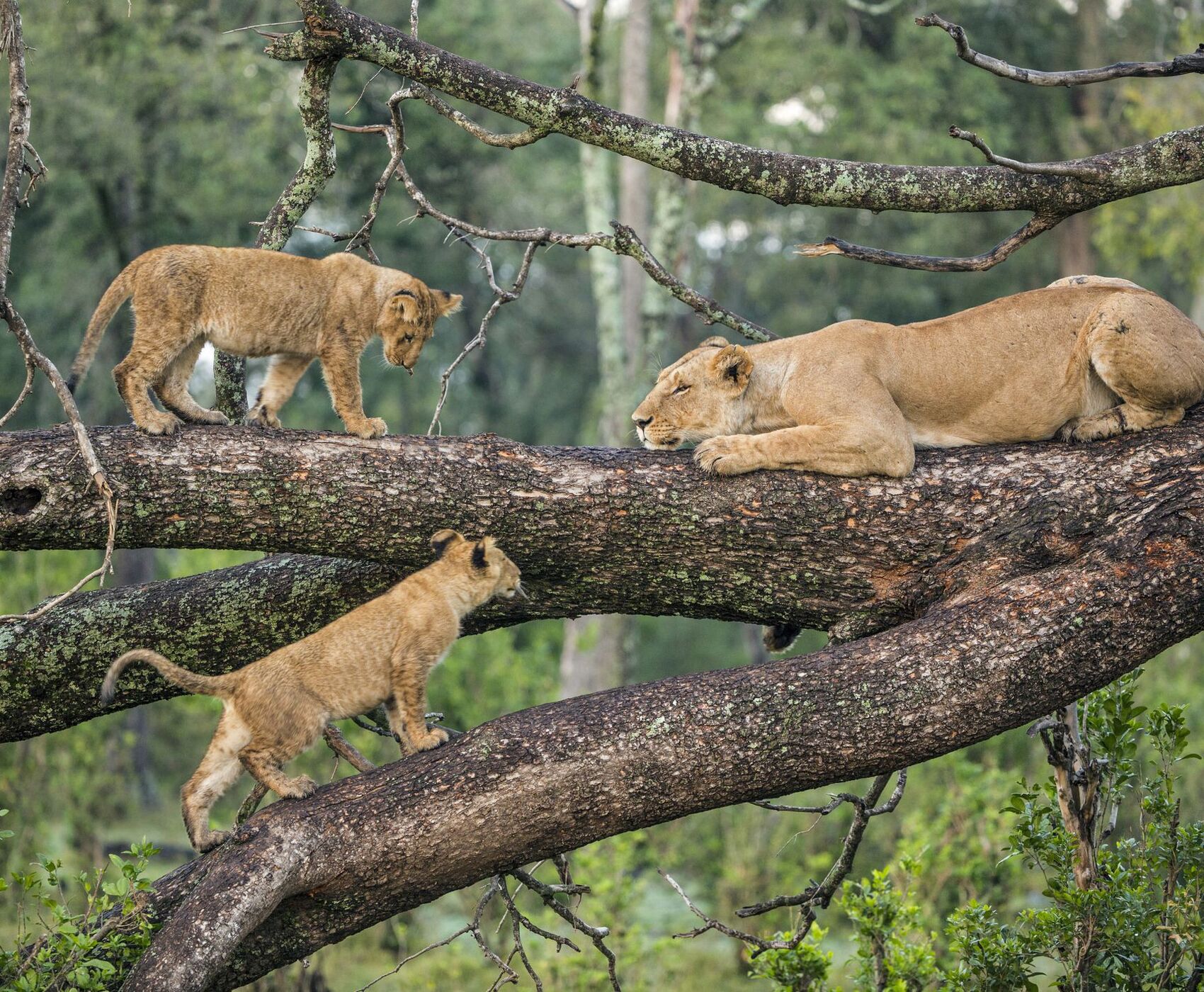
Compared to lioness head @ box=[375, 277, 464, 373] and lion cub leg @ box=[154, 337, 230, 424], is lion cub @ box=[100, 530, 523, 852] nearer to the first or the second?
lion cub leg @ box=[154, 337, 230, 424]

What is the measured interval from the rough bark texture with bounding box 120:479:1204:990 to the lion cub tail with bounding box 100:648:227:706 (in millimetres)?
552

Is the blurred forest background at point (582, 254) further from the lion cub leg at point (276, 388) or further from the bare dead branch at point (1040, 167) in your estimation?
the lion cub leg at point (276, 388)

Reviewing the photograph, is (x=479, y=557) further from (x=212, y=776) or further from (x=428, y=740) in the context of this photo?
(x=212, y=776)

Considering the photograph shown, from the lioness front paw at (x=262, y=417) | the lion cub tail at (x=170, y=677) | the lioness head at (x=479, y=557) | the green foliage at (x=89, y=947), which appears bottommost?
the green foliage at (x=89, y=947)

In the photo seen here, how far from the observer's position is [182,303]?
5.09m

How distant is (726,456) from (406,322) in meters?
1.84

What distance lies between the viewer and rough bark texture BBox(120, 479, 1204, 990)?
392 cm

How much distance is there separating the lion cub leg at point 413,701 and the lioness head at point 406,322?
1.66 meters

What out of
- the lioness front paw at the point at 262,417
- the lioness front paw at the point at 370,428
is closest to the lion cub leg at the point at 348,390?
the lioness front paw at the point at 370,428

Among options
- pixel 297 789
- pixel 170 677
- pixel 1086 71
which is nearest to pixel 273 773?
pixel 297 789

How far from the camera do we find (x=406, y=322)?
5820 mm

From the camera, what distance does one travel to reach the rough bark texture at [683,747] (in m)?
3.92

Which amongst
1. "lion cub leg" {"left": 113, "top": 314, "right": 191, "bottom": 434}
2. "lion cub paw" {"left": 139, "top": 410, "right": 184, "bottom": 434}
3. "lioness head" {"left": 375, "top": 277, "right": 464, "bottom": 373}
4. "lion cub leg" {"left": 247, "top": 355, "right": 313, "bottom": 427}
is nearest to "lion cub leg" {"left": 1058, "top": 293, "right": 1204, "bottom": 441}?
"lioness head" {"left": 375, "top": 277, "right": 464, "bottom": 373}

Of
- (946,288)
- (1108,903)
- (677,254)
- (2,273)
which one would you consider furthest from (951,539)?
(946,288)
